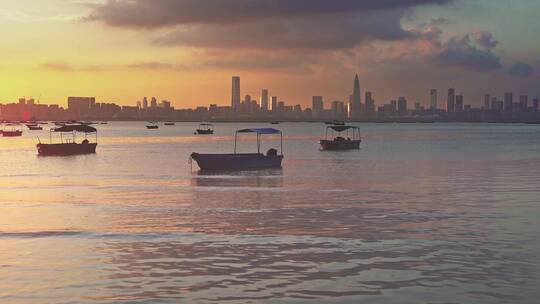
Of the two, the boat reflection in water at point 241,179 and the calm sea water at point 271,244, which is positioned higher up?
the calm sea water at point 271,244

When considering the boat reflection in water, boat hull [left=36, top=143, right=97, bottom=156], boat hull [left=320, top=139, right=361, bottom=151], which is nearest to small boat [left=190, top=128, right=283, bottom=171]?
the boat reflection in water

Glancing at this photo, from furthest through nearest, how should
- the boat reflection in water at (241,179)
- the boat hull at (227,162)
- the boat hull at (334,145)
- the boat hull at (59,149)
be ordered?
1. the boat hull at (334,145)
2. the boat hull at (59,149)
3. the boat hull at (227,162)
4. the boat reflection in water at (241,179)

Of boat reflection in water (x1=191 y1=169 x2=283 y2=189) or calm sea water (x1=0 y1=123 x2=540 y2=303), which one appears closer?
calm sea water (x1=0 y1=123 x2=540 y2=303)

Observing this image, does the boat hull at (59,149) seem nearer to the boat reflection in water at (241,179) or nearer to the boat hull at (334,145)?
the boat hull at (334,145)

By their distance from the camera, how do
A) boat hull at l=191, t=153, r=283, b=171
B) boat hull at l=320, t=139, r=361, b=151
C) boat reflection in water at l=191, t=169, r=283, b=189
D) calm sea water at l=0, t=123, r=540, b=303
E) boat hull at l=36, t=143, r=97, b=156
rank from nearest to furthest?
calm sea water at l=0, t=123, r=540, b=303
boat reflection in water at l=191, t=169, r=283, b=189
boat hull at l=191, t=153, r=283, b=171
boat hull at l=36, t=143, r=97, b=156
boat hull at l=320, t=139, r=361, b=151

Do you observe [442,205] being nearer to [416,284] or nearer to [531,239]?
[531,239]

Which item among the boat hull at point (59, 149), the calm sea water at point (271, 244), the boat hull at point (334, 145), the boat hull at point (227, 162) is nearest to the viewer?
the calm sea water at point (271, 244)

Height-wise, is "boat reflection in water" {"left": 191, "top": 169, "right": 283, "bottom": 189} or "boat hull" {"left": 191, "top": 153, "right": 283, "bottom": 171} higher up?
"boat hull" {"left": 191, "top": 153, "right": 283, "bottom": 171}

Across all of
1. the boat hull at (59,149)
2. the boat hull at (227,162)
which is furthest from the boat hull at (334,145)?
the boat hull at (227,162)

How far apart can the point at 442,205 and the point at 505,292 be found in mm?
19061

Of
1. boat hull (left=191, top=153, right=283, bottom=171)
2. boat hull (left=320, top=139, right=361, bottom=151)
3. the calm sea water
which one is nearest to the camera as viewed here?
the calm sea water

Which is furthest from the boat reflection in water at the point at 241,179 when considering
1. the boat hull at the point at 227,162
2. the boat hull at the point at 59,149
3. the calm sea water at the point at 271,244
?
the boat hull at the point at 59,149

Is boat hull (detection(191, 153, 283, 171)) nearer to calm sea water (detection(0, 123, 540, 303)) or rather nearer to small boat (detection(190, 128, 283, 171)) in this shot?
small boat (detection(190, 128, 283, 171))

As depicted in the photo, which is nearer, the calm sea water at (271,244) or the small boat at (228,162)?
the calm sea water at (271,244)
